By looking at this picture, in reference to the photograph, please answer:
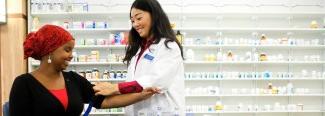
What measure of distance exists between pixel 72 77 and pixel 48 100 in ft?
0.93

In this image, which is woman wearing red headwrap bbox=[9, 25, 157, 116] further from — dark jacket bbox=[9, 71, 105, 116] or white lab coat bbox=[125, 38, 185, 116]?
white lab coat bbox=[125, 38, 185, 116]

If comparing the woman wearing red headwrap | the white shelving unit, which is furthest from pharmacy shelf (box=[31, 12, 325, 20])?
the woman wearing red headwrap

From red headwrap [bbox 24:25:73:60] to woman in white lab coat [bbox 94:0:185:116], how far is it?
0.44m

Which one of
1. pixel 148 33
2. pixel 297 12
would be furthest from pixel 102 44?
pixel 148 33

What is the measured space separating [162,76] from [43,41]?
61 cm

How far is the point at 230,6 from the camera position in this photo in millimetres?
5840

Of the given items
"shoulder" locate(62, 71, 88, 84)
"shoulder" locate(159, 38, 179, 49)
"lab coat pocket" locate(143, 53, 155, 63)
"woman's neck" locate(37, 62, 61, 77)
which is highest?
"shoulder" locate(159, 38, 179, 49)

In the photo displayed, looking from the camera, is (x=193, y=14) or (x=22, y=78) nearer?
(x=22, y=78)

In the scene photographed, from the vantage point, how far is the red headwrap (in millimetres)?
1586

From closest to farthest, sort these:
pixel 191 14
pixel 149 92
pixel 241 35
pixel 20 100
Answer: pixel 20 100
pixel 149 92
pixel 191 14
pixel 241 35

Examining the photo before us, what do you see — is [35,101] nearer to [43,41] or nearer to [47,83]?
[47,83]

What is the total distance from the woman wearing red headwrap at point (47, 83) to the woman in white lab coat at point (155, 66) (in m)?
0.28

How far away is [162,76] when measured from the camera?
1865mm

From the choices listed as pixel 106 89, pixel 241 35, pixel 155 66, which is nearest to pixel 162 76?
pixel 155 66
